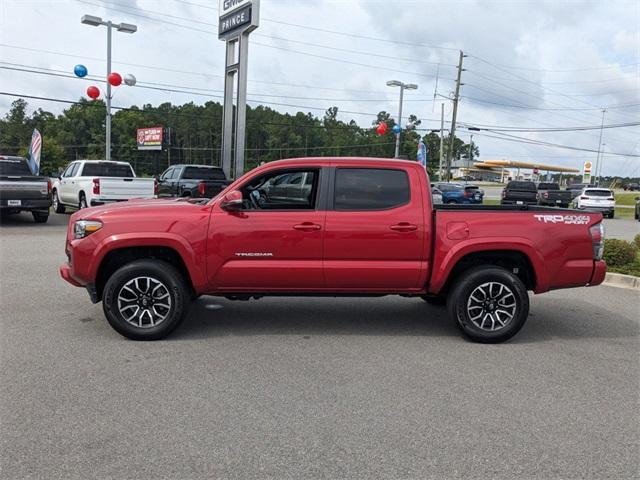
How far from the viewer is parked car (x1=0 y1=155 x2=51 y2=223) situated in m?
14.9

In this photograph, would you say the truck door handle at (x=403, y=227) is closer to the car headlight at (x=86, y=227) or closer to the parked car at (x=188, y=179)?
the car headlight at (x=86, y=227)

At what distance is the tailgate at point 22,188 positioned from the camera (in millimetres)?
14898

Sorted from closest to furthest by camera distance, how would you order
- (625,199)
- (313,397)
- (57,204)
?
(313,397) → (57,204) → (625,199)

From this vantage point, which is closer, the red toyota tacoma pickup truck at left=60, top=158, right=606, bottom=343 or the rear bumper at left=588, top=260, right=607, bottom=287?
the red toyota tacoma pickup truck at left=60, top=158, right=606, bottom=343

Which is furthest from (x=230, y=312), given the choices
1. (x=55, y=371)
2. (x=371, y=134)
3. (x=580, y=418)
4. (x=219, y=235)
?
(x=371, y=134)

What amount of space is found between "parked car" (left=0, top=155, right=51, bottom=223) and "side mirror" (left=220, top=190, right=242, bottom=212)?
1193 centimetres

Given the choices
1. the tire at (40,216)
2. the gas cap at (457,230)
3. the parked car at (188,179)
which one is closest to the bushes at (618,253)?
the gas cap at (457,230)

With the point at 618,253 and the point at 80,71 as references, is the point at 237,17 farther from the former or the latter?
the point at 618,253

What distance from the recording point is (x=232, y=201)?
17.9ft

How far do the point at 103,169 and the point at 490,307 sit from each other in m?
15.5

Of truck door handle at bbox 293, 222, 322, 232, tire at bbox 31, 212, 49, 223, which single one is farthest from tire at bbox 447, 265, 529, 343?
tire at bbox 31, 212, 49, 223

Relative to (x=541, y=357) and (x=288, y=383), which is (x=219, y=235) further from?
(x=541, y=357)

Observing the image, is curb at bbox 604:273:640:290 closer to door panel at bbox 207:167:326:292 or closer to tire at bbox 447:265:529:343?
tire at bbox 447:265:529:343

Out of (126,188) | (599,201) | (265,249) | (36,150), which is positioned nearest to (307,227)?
(265,249)
